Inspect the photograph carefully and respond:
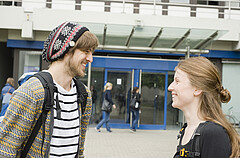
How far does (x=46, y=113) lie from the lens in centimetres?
168

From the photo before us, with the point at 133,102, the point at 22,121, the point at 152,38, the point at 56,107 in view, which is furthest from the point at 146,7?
the point at 22,121

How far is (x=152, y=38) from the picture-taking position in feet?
36.8

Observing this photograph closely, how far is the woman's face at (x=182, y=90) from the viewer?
1.79 metres

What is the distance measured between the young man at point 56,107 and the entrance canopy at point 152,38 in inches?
330

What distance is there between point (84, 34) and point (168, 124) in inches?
418

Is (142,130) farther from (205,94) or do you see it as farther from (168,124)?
(205,94)

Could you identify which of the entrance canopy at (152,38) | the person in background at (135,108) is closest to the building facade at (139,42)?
the entrance canopy at (152,38)

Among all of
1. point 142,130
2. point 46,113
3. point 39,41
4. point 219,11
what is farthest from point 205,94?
point 219,11

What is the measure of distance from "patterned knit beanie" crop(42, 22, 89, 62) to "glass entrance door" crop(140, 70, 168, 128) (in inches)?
388

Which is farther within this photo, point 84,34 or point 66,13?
point 66,13

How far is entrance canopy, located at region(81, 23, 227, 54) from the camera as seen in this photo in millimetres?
10375

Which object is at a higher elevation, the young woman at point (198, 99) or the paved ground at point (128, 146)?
the young woman at point (198, 99)

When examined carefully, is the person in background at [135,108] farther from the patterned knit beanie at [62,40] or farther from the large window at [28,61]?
the patterned knit beanie at [62,40]

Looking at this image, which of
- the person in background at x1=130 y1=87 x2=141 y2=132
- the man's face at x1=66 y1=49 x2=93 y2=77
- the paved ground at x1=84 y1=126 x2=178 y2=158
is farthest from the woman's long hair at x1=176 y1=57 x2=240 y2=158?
the person in background at x1=130 y1=87 x2=141 y2=132
